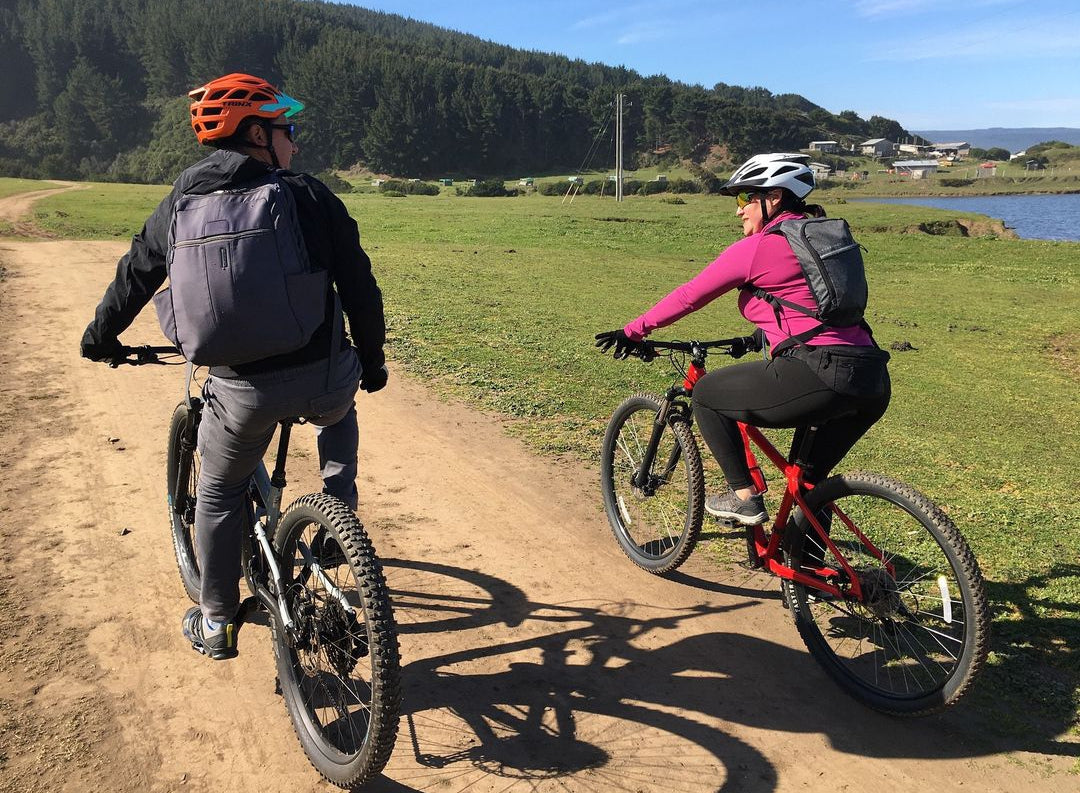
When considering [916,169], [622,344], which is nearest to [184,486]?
[622,344]

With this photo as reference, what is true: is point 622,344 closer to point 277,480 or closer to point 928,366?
point 277,480

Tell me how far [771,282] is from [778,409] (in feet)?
1.84

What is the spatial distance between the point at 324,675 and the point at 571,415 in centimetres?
464

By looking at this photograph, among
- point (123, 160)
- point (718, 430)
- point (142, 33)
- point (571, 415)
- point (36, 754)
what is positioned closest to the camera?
point (36, 754)

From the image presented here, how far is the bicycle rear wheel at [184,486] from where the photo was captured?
154 inches

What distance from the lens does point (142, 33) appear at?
510 ft

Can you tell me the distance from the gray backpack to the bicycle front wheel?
8.25 ft

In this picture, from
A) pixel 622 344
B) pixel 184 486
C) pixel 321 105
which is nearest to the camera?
pixel 184 486

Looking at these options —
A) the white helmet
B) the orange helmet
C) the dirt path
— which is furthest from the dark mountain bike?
the dirt path

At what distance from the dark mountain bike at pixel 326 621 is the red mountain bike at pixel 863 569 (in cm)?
201

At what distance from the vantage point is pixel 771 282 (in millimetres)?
3512

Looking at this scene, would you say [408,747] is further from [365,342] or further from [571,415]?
[571,415]

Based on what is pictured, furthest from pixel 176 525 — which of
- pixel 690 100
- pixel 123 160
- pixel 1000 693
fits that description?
pixel 690 100

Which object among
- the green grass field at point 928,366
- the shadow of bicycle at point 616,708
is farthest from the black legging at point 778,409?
the green grass field at point 928,366
